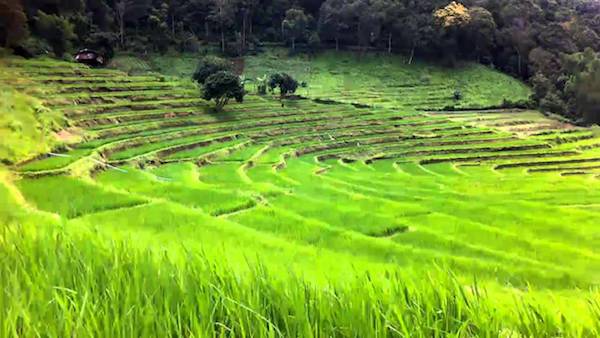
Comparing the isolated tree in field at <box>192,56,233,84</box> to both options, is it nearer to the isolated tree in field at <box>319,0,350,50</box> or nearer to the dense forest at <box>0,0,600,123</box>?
the dense forest at <box>0,0,600,123</box>

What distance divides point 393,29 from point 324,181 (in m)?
40.2

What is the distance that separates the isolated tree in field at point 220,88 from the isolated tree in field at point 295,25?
Answer: 25.8 m

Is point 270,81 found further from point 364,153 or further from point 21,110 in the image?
point 21,110

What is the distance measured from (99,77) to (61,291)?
27.1 m

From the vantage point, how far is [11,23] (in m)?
27.2

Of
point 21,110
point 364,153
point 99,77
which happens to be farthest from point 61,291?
point 99,77

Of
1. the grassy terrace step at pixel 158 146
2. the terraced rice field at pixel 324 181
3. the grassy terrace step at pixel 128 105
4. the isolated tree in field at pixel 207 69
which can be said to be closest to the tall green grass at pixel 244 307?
the terraced rice field at pixel 324 181

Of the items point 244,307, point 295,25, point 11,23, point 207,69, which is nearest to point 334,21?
point 295,25

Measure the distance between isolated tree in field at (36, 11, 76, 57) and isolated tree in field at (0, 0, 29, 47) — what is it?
4012 mm

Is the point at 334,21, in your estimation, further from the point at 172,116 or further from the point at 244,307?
the point at 244,307

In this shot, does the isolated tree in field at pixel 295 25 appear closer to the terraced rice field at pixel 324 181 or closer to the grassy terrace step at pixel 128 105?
the terraced rice field at pixel 324 181

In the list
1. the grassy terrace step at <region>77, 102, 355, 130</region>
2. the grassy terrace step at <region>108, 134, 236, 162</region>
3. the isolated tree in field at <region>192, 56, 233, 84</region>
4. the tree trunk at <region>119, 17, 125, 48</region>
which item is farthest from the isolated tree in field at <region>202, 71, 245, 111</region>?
the tree trunk at <region>119, 17, 125, 48</region>

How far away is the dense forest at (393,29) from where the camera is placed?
4622cm

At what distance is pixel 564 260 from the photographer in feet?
32.2
